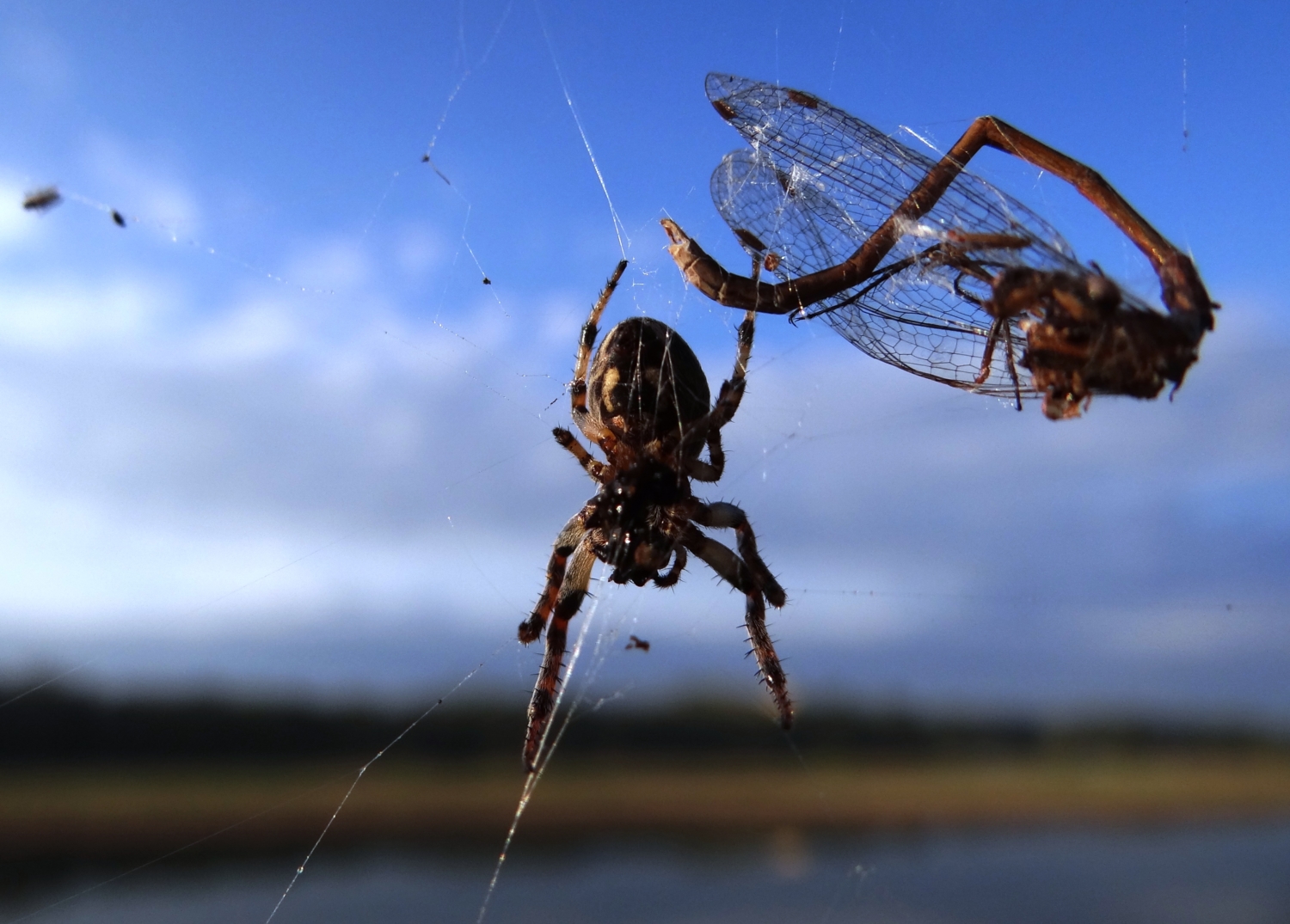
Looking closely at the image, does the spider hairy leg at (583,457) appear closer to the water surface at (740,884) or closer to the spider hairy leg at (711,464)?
the spider hairy leg at (711,464)

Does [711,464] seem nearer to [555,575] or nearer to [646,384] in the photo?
[646,384]

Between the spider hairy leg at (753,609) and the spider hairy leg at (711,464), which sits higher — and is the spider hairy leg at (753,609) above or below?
below

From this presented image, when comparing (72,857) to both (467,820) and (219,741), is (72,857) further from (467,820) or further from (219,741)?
(467,820)

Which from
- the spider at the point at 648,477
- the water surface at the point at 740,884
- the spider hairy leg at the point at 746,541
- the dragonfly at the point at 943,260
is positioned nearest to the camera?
the dragonfly at the point at 943,260

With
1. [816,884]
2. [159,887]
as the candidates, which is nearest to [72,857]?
[159,887]

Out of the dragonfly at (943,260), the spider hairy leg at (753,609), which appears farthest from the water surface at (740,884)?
the dragonfly at (943,260)

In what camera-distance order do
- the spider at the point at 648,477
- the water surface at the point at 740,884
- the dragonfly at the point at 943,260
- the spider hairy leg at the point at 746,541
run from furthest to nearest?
the water surface at the point at 740,884 → the spider hairy leg at the point at 746,541 → the spider at the point at 648,477 → the dragonfly at the point at 943,260

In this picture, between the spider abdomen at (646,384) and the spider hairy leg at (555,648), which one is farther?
the spider hairy leg at (555,648)

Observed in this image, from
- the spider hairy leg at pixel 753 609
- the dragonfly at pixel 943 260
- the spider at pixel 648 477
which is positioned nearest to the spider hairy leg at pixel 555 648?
the spider at pixel 648 477
